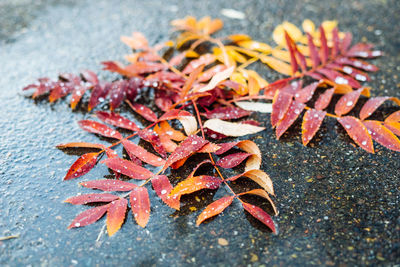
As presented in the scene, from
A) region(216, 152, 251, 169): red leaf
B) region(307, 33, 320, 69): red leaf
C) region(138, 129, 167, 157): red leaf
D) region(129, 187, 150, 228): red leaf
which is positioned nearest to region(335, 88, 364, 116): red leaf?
region(307, 33, 320, 69): red leaf

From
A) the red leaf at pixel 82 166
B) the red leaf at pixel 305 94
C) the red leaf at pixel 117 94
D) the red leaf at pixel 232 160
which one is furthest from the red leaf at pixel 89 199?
the red leaf at pixel 305 94

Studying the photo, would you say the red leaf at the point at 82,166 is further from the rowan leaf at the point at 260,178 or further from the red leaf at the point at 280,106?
the red leaf at the point at 280,106

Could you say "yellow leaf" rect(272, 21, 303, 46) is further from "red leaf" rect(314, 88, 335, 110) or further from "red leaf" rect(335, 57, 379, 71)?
"red leaf" rect(314, 88, 335, 110)

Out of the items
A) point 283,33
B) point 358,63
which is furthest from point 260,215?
point 283,33

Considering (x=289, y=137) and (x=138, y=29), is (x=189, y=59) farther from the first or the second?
(x=289, y=137)

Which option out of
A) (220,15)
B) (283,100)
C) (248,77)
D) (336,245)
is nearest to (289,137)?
(283,100)

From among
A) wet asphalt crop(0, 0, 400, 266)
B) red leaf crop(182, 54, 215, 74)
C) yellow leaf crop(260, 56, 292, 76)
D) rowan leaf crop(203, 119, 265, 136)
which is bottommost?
wet asphalt crop(0, 0, 400, 266)

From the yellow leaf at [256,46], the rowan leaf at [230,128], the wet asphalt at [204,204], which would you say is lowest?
the wet asphalt at [204,204]
